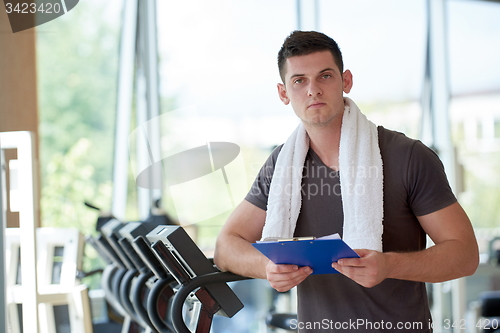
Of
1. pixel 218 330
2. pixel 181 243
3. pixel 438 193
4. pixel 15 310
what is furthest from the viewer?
pixel 218 330

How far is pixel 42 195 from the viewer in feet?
11.4

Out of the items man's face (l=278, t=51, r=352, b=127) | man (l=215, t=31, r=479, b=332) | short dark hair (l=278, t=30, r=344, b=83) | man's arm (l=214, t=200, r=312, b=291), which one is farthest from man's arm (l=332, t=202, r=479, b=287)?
short dark hair (l=278, t=30, r=344, b=83)

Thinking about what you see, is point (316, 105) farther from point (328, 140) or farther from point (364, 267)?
point (364, 267)

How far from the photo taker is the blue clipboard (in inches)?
41.6

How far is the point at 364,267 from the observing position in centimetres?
114

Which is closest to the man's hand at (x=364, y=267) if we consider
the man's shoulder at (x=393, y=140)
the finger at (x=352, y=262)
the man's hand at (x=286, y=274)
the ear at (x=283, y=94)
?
the finger at (x=352, y=262)

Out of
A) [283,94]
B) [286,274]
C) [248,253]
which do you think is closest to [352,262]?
[286,274]

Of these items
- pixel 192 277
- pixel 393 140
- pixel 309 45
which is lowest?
pixel 192 277

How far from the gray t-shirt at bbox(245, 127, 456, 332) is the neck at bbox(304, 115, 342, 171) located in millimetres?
42

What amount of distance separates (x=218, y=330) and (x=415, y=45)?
2.75 metres

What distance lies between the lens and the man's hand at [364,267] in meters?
1.14

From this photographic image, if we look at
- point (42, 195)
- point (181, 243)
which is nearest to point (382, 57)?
point (42, 195)

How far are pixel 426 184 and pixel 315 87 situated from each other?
→ 40 centimetres

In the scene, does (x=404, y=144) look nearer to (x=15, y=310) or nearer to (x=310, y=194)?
(x=310, y=194)
